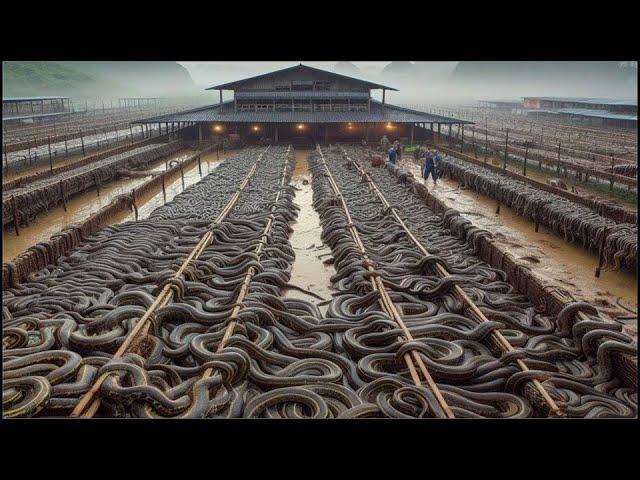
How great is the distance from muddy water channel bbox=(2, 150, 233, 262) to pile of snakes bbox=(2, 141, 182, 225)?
1.33ft

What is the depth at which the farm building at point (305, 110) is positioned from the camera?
45.1 meters

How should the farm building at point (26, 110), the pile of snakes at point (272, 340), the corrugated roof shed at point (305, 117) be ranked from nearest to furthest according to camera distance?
the pile of snakes at point (272, 340)
the corrugated roof shed at point (305, 117)
the farm building at point (26, 110)

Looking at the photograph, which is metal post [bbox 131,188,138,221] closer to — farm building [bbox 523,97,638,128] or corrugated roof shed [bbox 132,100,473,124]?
corrugated roof shed [bbox 132,100,473,124]

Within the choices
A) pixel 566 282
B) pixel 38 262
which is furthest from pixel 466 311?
pixel 38 262

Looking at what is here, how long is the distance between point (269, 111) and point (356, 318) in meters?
38.4

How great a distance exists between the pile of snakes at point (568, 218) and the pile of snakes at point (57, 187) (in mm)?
15668

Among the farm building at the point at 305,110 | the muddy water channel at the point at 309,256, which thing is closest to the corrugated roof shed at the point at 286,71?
the farm building at the point at 305,110

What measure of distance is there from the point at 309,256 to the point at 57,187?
12949 millimetres

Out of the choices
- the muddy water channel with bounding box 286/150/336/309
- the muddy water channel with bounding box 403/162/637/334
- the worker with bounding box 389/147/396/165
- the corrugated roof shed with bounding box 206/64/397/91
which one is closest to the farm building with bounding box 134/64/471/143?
the corrugated roof shed with bounding box 206/64/397/91

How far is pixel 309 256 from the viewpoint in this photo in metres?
15.2

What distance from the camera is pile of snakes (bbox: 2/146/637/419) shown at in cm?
685

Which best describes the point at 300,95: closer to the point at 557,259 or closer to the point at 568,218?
the point at 568,218

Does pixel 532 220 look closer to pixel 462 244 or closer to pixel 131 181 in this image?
pixel 462 244

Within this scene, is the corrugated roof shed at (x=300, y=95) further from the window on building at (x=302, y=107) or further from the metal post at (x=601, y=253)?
the metal post at (x=601, y=253)
